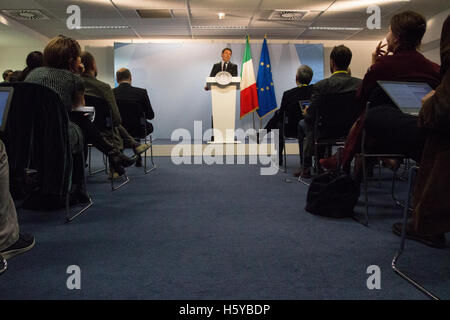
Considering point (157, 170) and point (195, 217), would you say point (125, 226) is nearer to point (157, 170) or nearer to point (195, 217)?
point (195, 217)

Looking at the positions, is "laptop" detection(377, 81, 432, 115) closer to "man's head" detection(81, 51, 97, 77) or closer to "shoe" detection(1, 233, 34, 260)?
"shoe" detection(1, 233, 34, 260)

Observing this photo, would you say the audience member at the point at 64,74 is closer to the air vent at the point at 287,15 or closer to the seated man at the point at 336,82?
the seated man at the point at 336,82

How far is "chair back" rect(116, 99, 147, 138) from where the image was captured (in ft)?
12.6

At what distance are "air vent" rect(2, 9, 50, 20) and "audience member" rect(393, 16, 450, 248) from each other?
24.7 feet

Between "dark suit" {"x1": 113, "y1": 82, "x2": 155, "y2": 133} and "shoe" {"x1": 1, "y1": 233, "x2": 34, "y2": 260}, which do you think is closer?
"shoe" {"x1": 1, "y1": 233, "x2": 34, "y2": 260}

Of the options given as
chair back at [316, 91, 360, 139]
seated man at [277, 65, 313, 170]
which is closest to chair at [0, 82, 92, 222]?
chair back at [316, 91, 360, 139]

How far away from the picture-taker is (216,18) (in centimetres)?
731

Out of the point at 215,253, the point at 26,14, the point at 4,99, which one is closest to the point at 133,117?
the point at 4,99

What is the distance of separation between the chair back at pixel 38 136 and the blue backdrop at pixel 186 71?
23.5 ft

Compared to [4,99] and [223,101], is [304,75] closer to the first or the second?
[223,101]

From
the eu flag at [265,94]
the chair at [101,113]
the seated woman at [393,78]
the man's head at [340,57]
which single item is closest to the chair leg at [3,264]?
the chair at [101,113]

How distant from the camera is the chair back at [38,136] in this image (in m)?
Answer: 1.83

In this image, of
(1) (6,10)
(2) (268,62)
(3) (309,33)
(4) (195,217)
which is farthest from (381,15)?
(1) (6,10)

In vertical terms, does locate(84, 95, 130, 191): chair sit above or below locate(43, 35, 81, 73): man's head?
below
